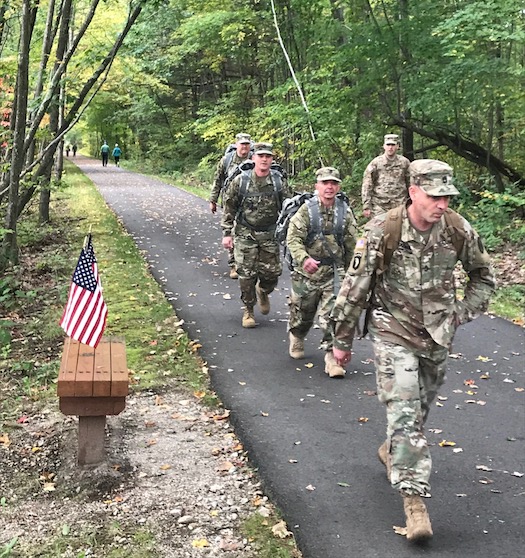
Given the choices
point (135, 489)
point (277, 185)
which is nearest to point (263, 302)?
point (277, 185)

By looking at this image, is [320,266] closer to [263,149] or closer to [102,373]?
[263,149]

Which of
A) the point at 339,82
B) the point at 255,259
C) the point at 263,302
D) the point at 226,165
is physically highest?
the point at 339,82

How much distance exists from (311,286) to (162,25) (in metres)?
32.4

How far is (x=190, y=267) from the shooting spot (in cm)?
1280

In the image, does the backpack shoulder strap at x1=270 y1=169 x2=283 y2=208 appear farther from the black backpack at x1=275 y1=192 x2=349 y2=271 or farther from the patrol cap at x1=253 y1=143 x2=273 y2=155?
the black backpack at x1=275 y1=192 x2=349 y2=271

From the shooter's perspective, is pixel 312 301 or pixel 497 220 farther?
pixel 497 220

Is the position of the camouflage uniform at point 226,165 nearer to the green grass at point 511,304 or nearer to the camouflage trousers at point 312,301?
the camouflage trousers at point 312,301

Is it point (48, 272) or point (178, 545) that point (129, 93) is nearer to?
point (48, 272)

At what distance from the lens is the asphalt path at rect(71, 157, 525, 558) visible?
4.16 m

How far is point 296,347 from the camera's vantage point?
7.53 meters

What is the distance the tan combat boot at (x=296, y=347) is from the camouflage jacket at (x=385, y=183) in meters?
→ 4.00

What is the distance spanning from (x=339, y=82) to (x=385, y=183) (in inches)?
324

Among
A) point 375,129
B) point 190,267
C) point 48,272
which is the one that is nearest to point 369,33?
→ point 375,129

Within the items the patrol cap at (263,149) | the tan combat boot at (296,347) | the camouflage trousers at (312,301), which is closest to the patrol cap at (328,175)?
the camouflage trousers at (312,301)
